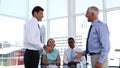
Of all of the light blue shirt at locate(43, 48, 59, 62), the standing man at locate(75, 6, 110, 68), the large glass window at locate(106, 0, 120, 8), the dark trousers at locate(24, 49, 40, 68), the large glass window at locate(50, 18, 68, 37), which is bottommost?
the light blue shirt at locate(43, 48, 59, 62)

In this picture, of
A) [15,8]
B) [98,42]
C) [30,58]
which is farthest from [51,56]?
[15,8]

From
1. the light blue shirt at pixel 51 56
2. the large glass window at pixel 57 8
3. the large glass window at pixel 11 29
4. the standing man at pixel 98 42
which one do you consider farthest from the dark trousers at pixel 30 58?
the large glass window at pixel 57 8

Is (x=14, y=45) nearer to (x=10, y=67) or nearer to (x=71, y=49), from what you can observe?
(x=10, y=67)

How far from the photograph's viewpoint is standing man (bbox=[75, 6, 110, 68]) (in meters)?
1.79

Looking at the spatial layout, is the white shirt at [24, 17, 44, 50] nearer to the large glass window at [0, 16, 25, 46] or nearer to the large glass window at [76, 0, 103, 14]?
the large glass window at [76, 0, 103, 14]

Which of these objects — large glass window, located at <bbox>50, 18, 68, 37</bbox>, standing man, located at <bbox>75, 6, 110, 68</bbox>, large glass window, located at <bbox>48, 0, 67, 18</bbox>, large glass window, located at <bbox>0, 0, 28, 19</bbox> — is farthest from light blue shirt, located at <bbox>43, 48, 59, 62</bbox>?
large glass window, located at <bbox>0, 0, 28, 19</bbox>

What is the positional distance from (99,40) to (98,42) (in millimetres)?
34

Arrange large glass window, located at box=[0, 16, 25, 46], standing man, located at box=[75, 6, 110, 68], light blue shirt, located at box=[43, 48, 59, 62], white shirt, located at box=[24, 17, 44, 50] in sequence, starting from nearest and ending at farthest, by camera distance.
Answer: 1. standing man, located at box=[75, 6, 110, 68]
2. white shirt, located at box=[24, 17, 44, 50]
3. light blue shirt, located at box=[43, 48, 59, 62]
4. large glass window, located at box=[0, 16, 25, 46]

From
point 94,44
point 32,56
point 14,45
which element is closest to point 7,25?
point 14,45

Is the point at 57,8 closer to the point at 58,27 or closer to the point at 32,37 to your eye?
the point at 58,27

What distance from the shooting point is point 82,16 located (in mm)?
5641

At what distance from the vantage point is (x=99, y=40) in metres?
1.87

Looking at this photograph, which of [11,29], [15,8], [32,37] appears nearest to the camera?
[32,37]

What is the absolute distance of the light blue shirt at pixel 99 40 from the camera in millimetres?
1792
